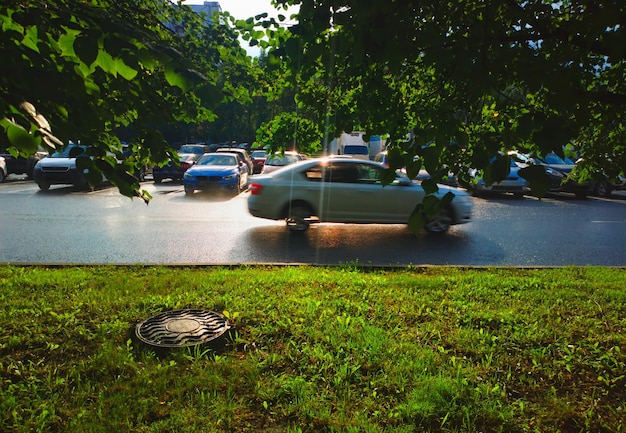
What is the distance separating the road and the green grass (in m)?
1.87

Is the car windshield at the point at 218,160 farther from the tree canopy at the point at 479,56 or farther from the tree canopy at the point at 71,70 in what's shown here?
the tree canopy at the point at 71,70

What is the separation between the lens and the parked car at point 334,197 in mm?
9391

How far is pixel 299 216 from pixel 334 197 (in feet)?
2.79

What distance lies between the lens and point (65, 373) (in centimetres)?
322

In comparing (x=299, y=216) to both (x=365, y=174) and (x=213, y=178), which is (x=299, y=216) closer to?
(x=365, y=174)

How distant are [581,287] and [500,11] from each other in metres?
4.04

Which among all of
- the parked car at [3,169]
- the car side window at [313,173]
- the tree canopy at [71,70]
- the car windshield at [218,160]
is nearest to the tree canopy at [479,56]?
the tree canopy at [71,70]

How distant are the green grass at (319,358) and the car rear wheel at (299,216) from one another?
4024 millimetres

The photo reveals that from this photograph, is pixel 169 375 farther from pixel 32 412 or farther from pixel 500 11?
pixel 500 11

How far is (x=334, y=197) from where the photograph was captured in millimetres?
9445

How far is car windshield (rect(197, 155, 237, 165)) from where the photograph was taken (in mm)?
17094

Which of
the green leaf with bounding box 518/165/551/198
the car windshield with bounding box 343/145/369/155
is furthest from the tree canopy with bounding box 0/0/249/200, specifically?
the car windshield with bounding box 343/145/369/155

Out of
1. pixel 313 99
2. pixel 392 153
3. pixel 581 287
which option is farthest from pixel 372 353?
pixel 581 287

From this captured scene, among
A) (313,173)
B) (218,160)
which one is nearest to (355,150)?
(218,160)
